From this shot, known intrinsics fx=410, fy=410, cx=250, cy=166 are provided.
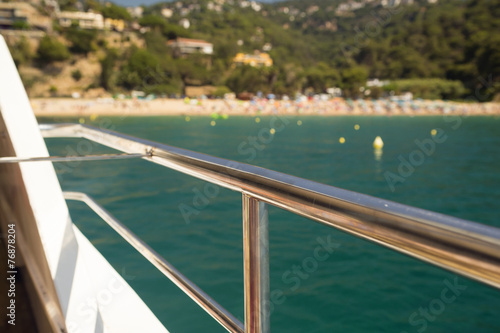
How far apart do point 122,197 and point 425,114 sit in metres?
47.8

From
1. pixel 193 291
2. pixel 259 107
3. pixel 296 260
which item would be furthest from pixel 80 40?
pixel 193 291

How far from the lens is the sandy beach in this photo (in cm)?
4409

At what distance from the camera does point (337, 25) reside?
302 ft

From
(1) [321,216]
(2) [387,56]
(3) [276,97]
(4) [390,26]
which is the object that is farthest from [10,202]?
(4) [390,26]

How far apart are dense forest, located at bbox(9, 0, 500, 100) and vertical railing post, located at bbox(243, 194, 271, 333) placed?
5309 cm

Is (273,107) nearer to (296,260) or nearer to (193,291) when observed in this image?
(296,260)

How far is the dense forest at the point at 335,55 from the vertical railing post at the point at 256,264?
53087 millimetres

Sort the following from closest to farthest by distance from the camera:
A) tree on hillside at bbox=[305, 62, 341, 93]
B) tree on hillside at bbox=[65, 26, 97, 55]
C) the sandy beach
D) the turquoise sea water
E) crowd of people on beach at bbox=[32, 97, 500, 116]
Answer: the turquoise sea water
the sandy beach
crowd of people on beach at bbox=[32, 97, 500, 116]
tree on hillside at bbox=[65, 26, 97, 55]
tree on hillside at bbox=[305, 62, 341, 93]

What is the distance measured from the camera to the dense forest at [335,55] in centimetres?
5497

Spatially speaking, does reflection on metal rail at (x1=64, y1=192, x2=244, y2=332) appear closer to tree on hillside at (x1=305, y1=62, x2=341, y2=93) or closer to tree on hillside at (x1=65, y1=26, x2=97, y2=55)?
tree on hillside at (x1=65, y1=26, x2=97, y2=55)

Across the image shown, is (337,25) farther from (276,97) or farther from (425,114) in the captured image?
(425,114)

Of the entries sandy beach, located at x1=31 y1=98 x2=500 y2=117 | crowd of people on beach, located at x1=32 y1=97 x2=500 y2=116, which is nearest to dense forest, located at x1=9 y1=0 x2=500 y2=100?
crowd of people on beach, located at x1=32 y1=97 x2=500 y2=116

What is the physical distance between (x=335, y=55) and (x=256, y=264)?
85571 mm

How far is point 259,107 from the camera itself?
49.5 m
